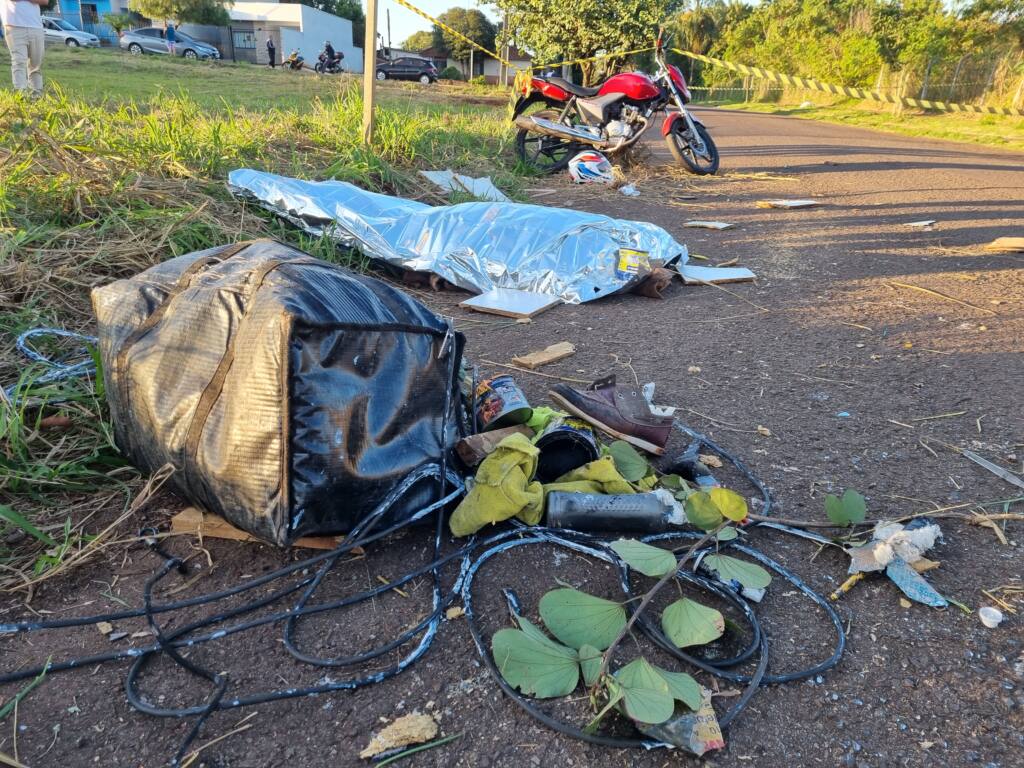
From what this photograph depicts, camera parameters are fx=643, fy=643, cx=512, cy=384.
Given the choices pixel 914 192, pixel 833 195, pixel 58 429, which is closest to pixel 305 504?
pixel 58 429

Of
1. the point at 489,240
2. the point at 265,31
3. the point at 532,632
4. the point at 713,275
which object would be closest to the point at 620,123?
the point at 713,275

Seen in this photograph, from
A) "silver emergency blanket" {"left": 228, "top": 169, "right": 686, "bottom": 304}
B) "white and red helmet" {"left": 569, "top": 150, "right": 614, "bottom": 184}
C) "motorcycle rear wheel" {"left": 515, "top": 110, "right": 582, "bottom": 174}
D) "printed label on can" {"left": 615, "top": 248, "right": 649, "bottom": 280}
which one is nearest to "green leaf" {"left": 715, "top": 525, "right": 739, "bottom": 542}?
"silver emergency blanket" {"left": 228, "top": 169, "right": 686, "bottom": 304}

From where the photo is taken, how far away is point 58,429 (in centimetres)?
188

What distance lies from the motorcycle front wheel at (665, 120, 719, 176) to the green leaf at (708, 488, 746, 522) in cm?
662

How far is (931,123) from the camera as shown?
14508 mm

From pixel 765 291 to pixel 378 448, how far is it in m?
2.99

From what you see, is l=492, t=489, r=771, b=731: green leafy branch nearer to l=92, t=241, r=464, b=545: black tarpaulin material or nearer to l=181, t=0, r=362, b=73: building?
l=92, t=241, r=464, b=545: black tarpaulin material

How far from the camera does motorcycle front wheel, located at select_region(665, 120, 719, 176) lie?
7.27 m

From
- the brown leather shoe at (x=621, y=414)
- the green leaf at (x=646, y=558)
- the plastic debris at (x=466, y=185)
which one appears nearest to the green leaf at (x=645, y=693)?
the green leaf at (x=646, y=558)

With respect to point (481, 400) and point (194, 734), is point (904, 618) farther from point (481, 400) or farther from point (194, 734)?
point (194, 734)

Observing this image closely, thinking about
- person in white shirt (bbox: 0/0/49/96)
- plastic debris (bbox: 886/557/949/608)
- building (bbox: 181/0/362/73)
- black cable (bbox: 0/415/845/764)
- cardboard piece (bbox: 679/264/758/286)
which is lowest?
black cable (bbox: 0/415/845/764)

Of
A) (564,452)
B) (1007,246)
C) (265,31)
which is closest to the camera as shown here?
(564,452)

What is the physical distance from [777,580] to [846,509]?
0.29 metres

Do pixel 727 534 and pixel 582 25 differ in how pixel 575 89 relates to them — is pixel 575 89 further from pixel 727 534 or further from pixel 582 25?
pixel 727 534
